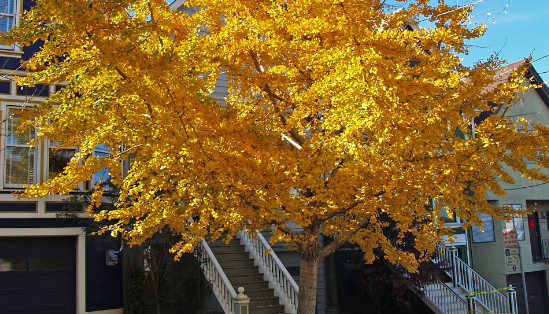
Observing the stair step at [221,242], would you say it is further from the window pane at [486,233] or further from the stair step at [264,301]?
the window pane at [486,233]

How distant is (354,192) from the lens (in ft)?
24.6

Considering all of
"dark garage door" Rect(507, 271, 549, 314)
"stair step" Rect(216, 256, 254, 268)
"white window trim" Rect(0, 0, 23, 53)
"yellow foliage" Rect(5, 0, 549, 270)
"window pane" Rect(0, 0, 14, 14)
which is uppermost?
"window pane" Rect(0, 0, 14, 14)

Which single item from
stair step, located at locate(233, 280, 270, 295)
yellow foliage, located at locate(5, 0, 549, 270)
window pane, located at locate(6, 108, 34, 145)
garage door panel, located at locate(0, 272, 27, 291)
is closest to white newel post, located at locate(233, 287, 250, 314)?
stair step, located at locate(233, 280, 270, 295)

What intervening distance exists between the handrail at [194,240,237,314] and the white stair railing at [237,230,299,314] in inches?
47.9

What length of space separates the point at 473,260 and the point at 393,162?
529 inches

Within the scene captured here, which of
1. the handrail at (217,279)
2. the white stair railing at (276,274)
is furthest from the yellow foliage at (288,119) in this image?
the white stair railing at (276,274)

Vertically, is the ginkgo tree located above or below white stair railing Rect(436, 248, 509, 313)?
above

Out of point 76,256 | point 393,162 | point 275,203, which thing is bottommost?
point 76,256

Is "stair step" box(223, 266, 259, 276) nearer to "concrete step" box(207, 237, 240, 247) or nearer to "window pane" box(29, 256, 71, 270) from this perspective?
"concrete step" box(207, 237, 240, 247)

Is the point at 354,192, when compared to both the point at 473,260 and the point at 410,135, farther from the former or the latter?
the point at 473,260

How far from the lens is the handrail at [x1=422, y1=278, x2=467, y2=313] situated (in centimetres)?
1435

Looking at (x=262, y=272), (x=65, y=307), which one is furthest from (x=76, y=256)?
(x=262, y=272)

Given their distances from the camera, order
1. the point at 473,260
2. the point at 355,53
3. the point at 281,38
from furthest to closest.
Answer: the point at 473,260 < the point at 281,38 < the point at 355,53

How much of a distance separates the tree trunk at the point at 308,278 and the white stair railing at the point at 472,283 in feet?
26.4
